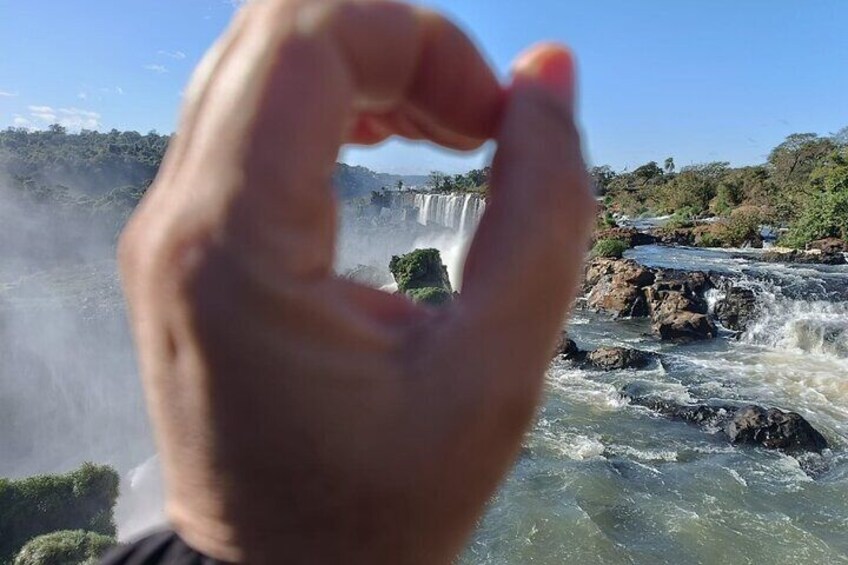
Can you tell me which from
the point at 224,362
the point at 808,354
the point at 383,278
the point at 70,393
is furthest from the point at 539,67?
the point at 70,393

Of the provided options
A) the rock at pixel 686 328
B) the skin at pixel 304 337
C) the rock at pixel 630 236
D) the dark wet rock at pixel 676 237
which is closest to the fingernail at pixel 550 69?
the skin at pixel 304 337

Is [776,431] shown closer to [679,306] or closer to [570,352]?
[570,352]

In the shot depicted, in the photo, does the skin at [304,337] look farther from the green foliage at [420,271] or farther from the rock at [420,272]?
the green foliage at [420,271]

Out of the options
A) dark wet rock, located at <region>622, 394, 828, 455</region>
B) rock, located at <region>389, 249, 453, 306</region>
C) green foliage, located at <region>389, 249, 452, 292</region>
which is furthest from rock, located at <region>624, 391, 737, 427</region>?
green foliage, located at <region>389, 249, 452, 292</region>

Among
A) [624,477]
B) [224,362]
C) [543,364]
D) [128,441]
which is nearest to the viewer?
[224,362]

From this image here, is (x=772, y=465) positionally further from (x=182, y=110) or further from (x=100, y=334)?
(x=100, y=334)

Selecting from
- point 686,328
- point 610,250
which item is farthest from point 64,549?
point 610,250
